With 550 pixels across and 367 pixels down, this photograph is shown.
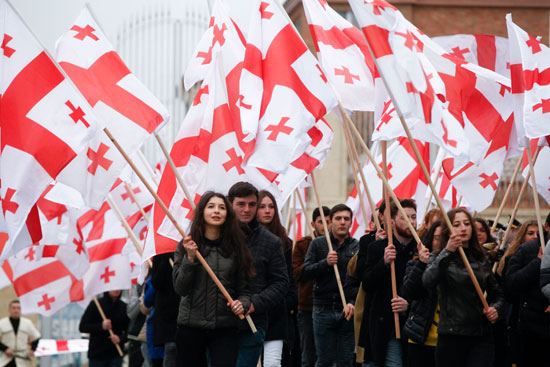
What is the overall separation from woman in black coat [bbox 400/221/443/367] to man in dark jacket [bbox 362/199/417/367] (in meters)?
0.33

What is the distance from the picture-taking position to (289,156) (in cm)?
1004

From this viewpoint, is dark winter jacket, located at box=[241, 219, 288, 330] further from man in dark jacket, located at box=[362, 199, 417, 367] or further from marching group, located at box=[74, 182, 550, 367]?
man in dark jacket, located at box=[362, 199, 417, 367]

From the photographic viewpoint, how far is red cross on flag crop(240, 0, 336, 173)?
10.2 meters

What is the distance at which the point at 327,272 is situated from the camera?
38.4 feet

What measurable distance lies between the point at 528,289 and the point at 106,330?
21.7 ft

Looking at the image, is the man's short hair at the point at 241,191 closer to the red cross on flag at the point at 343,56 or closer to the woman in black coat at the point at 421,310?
the woman in black coat at the point at 421,310

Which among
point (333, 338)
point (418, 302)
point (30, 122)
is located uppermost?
point (30, 122)

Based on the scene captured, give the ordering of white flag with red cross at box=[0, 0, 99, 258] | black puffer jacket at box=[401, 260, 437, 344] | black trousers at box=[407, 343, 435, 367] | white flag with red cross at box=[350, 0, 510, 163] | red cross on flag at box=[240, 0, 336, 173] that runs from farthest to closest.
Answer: red cross on flag at box=[240, 0, 336, 173]
black trousers at box=[407, 343, 435, 367]
black puffer jacket at box=[401, 260, 437, 344]
white flag with red cross at box=[350, 0, 510, 163]
white flag with red cross at box=[0, 0, 99, 258]

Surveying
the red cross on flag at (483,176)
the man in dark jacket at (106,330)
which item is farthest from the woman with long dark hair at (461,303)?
the man in dark jacket at (106,330)

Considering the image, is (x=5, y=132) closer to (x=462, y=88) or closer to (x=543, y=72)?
(x=462, y=88)

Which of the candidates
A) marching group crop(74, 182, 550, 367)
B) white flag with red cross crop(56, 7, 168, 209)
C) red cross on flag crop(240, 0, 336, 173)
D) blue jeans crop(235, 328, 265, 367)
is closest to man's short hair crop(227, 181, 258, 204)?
marching group crop(74, 182, 550, 367)

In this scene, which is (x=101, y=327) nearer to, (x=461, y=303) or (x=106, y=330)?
(x=106, y=330)

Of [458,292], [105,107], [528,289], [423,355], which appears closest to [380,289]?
[423,355]

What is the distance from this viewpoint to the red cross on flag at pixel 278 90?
10156 mm
